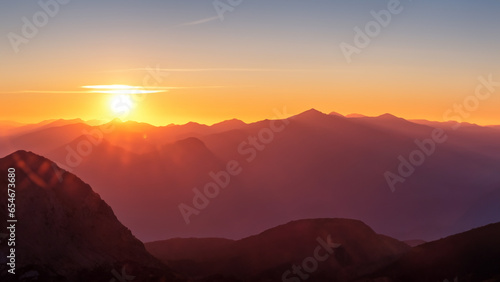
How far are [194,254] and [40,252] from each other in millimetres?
54653

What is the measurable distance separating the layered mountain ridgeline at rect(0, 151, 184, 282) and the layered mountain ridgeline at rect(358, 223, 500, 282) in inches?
1335

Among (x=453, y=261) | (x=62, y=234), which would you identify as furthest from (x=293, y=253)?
(x=62, y=234)

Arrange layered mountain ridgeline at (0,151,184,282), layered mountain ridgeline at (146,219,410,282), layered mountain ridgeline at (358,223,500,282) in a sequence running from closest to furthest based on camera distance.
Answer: layered mountain ridgeline at (0,151,184,282) < layered mountain ridgeline at (358,223,500,282) < layered mountain ridgeline at (146,219,410,282)

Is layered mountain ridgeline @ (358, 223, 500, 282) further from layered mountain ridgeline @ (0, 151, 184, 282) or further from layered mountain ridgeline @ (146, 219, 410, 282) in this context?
layered mountain ridgeline @ (0, 151, 184, 282)

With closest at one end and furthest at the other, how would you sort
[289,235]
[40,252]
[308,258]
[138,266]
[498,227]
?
[40,252] < [138,266] < [498,227] < [308,258] < [289,235]

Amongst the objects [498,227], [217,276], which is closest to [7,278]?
[217,276]

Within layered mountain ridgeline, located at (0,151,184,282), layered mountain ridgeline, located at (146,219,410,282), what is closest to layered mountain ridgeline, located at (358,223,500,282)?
layered mountain ridgeline, located at (146,219,410,282)

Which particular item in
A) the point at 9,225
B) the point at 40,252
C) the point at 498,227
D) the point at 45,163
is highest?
the point at 45,163

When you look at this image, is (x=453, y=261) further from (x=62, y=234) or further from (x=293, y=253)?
(x=62, y=234)

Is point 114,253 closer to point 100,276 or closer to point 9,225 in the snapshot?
point 100,276

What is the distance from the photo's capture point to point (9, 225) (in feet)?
197

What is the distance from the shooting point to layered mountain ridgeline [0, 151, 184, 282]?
2302 inches

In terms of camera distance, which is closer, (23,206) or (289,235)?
(23,206)

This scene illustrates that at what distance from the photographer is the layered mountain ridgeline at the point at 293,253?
93000 mm
